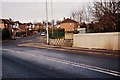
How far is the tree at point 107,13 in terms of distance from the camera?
140ft

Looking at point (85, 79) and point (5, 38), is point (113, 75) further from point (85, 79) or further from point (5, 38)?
point (5, 38)

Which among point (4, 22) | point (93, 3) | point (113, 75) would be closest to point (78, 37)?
point (113, 75)

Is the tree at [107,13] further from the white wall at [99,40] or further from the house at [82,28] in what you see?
the white wall at [99,40]

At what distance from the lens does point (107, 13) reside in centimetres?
4628

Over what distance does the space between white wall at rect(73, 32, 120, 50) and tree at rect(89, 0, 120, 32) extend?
12888mm

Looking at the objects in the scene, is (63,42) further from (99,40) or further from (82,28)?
(82,28)

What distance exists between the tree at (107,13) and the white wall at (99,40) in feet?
42.3

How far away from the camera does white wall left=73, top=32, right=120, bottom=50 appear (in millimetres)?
21986

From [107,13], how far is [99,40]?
75.6 feet

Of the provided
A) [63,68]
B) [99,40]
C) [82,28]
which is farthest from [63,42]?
[63,68]

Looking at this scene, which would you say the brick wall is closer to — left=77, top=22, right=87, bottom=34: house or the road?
left=77, top=22, right=87, bottom=34: house

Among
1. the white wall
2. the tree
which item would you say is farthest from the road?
the tree

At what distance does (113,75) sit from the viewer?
29.9ft

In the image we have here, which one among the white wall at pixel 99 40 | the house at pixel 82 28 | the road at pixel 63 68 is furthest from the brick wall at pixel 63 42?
the road at pixel 63 68
